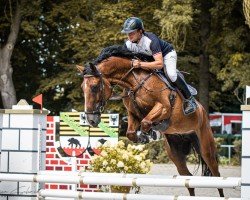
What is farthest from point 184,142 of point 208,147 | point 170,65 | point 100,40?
point 100,40

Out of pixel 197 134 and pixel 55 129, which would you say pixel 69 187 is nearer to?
pixel 55 129

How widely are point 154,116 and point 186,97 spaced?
2.44 feet

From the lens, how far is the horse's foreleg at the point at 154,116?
7922mm

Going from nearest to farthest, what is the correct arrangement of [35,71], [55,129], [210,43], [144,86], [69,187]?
[144,86]
[69,187]
[55,129]
[210,43]
[35,71]

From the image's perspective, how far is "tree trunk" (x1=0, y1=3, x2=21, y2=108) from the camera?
29781mm

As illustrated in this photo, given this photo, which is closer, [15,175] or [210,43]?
[15,175]

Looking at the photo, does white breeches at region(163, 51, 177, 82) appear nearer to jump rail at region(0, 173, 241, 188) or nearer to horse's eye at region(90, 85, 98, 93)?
horse's eye at region(90, 85, 98, 93)

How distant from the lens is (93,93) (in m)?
7.62

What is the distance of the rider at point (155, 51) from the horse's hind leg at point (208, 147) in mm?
381

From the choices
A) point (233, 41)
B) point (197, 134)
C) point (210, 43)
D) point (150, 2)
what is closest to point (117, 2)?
point (150, 2)

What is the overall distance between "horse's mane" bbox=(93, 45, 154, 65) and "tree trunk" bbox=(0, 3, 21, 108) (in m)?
21.7

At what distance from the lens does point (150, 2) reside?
1175 inches

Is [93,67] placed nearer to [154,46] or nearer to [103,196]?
[154,46]

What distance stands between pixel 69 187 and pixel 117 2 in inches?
829
